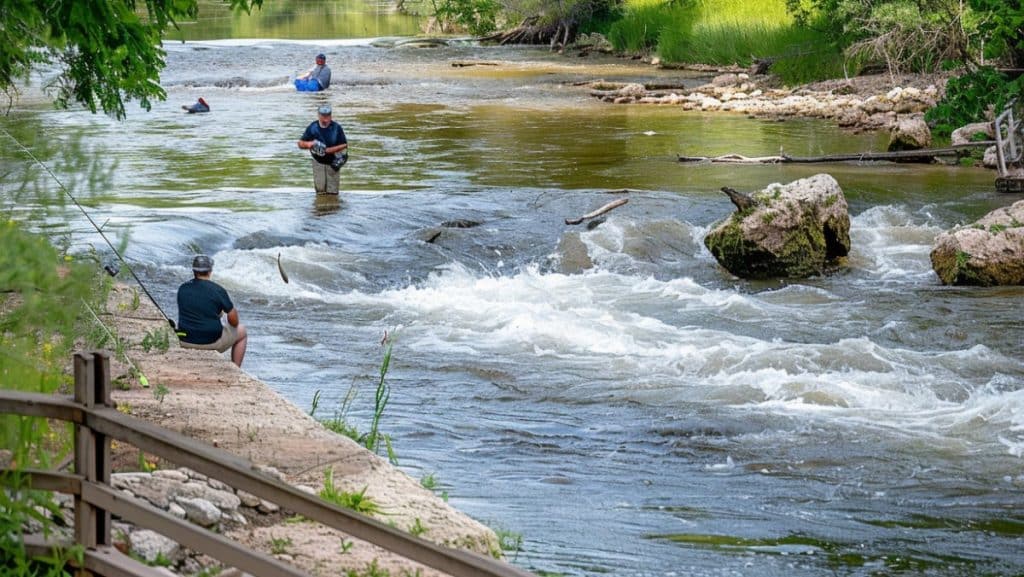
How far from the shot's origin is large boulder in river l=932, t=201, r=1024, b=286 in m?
14.2

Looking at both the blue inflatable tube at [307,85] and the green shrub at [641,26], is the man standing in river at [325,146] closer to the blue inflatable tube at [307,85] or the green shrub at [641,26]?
the blue inflatable tube at [307,85]

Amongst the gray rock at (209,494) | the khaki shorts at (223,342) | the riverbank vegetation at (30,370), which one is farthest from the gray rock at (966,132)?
the riverbank vegetation at (30,370)

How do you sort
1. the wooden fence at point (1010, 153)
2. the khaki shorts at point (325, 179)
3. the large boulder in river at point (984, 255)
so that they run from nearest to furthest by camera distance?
the large boulder in river at point (984, 255)
the wooden fence at point (1010, 153)
the khaki shorts at point (325, 179)

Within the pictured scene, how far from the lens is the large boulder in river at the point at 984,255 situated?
46.7 ft

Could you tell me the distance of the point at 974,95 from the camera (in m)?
21.0

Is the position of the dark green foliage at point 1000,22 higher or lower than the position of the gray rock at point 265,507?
higher

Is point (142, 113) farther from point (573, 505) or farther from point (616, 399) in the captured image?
point (573, 505)

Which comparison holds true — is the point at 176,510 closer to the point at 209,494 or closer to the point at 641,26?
the point at 209,494

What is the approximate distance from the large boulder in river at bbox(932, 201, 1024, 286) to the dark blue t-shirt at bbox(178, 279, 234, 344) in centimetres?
848

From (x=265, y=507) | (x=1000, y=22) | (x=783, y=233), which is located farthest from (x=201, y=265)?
(x=1000, y=22)

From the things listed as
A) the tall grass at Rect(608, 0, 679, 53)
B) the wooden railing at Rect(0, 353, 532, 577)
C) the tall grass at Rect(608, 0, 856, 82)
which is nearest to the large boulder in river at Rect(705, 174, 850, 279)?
the wooden railing at Rect(0, 353, 532, 577)

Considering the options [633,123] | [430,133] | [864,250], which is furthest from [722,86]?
[864,250]

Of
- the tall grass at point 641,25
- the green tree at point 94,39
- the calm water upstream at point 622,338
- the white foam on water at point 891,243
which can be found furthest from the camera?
the tall grass at point 641,25

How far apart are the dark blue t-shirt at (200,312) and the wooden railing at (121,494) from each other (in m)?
5.45
